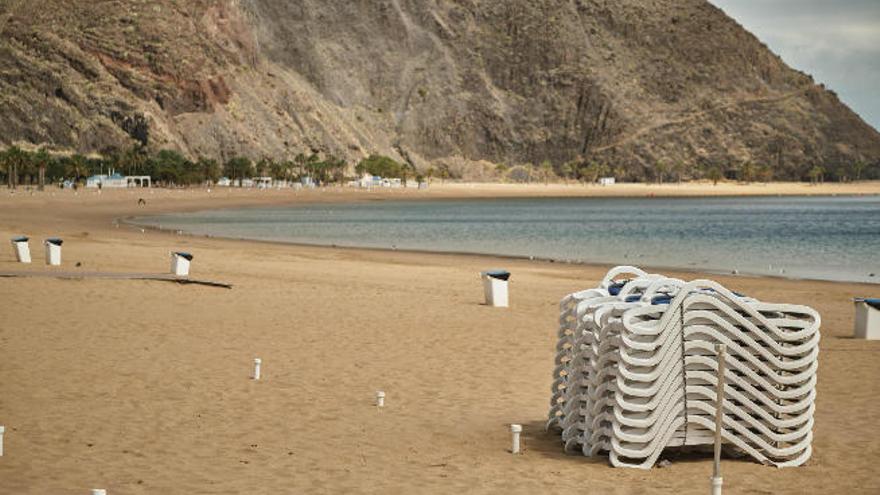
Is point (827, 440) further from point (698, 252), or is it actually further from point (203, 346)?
point (698, 252)

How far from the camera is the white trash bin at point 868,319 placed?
62.3 feet

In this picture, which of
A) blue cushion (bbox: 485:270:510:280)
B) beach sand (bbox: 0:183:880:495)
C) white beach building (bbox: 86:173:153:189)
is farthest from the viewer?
white beach building (bbox: 86:173:153:189)

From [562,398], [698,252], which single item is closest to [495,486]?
[562,398]

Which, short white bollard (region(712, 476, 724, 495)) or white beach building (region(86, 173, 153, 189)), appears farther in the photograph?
white beach building (region(86, 173, 153, 189))

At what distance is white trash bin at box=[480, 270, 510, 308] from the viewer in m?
23.2

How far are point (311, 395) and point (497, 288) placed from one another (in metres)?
10.5

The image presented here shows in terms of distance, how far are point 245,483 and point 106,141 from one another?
163 metres

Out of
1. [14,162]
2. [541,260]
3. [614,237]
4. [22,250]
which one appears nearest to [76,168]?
[14,162]

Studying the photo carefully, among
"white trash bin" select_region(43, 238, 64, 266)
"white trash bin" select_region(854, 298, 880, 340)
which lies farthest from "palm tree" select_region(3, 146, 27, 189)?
"white trash bin" select_region(854, 298, 880, 340)

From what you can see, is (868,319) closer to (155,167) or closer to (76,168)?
(76,168)

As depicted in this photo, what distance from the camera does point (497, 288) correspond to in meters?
23.2

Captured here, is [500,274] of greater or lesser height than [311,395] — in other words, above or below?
above

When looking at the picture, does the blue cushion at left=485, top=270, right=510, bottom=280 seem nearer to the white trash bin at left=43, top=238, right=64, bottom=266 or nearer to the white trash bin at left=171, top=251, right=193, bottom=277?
the white trash bin at left=171, top=251, right=193, bottom=277

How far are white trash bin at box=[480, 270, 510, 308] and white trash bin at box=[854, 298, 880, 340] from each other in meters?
6.60
